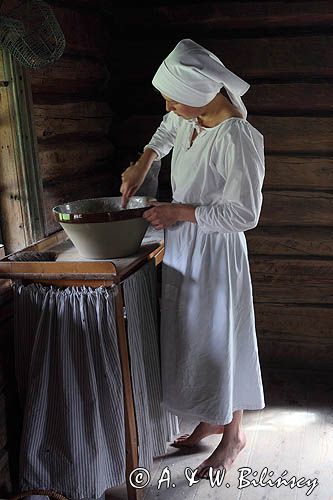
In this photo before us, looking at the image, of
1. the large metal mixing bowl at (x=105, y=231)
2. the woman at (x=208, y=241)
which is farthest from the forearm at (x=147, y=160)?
the large metal mixing bowl at (x=105, y=231)

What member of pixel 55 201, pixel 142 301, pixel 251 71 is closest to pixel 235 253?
pixel 142 301

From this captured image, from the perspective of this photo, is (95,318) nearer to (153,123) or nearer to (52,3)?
(52,3)

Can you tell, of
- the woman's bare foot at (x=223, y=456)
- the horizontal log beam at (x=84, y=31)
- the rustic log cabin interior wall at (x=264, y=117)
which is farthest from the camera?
the rustic log cabin interior wall at (x=264, y=117)

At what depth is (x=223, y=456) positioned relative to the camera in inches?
99.0

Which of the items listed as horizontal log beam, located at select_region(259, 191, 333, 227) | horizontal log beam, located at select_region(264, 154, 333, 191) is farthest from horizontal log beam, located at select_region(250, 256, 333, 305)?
horizontal log beam, located at select_region(264, 154, 333, 191)

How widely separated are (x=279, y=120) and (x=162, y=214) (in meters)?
1.22

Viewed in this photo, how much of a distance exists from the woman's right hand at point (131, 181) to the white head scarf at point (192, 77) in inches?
16.5

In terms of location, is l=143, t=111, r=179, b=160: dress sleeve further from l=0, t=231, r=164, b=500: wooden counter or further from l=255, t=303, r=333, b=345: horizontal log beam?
l=255, t=303, r=333, b=345: horizontal log beam

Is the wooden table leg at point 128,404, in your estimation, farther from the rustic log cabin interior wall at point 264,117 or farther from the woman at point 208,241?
the rustic log cabin interior wall at point 264,117

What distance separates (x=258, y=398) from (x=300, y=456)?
1.23 feet

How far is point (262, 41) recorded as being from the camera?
3.07 m

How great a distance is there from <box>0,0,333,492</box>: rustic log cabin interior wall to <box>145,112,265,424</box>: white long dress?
691 millimetres

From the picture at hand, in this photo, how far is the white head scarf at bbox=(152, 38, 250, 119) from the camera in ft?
6.72

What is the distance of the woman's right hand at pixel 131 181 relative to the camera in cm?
241
